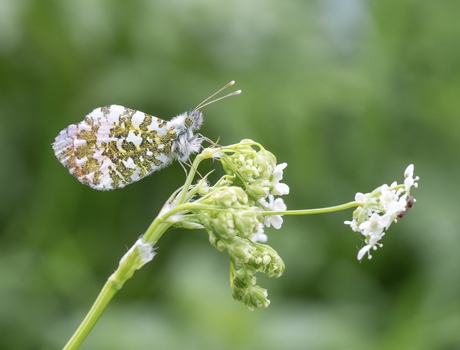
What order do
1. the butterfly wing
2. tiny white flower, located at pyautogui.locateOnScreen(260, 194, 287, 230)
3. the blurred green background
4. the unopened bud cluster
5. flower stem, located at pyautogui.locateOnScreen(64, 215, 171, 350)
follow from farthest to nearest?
the blurred green background
the butterfly wing
tiny white flower, located at pyautogui.locateOnScreen(260, 194, 287, 230)
the unopened bud cluster
flower stem, located at pyautogui.locateOnScreen(64, 215, 171, 350)

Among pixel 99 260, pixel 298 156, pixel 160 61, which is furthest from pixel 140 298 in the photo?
pixel 160 61

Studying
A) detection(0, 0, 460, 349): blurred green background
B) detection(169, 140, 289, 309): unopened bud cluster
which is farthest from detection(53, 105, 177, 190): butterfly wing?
detection(0, 0, 460, 349): blurred green background

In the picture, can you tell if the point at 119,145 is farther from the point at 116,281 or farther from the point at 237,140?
the point at 237,140

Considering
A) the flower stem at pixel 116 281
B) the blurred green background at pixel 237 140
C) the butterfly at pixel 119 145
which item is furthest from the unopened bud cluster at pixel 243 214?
the blurred green background at pixel 237 140

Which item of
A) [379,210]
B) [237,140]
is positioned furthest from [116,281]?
[237,140]

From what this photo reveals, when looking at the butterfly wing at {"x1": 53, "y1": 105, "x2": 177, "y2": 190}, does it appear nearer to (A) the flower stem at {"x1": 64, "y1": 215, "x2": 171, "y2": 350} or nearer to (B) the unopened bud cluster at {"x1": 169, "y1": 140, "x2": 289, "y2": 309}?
(B) the unopened bud cluster at {"x1": 169, "y1": 140, "x2": 289, "y2": 309}

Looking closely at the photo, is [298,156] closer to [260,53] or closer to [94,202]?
[260,53]
